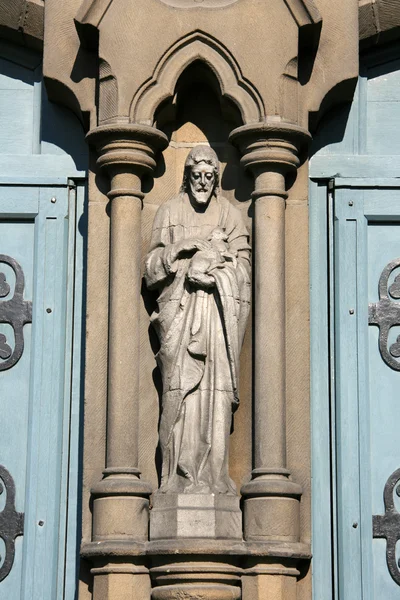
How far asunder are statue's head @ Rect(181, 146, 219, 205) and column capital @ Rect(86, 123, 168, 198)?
0.64 ft

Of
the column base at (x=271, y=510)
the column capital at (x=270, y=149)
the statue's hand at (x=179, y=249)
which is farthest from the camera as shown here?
the column capital at (x=270, y=149)

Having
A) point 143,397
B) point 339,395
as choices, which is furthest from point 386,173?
point 143,397

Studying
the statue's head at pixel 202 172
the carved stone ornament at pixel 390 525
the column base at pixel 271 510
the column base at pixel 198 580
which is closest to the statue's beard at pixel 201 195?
the statue's head at pixel 202 172

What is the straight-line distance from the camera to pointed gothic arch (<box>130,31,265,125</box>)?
27.1 feet

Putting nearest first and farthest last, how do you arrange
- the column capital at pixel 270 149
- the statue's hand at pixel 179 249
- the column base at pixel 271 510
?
the column base at pixel 271 510, the statue's hand at pixel 179 249, the column capital at pixel 270 149

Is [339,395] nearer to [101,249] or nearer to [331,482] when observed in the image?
[331,482]

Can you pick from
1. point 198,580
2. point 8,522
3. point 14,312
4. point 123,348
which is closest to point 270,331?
point 123,348

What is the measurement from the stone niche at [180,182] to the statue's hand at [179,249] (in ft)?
0.77

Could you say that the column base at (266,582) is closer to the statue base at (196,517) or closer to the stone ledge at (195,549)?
the stone ledge at (195,549)

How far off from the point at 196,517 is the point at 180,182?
1.74 m

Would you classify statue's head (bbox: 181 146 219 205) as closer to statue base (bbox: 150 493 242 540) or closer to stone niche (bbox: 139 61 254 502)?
stone niche (bbox: 139 61 254 502)

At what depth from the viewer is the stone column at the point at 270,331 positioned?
777 cm

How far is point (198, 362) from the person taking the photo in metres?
7.95

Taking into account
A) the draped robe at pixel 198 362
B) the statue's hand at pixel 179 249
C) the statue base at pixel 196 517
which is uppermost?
the statue's hand at pixel 179 249
